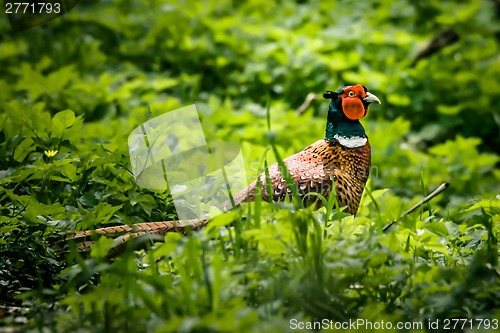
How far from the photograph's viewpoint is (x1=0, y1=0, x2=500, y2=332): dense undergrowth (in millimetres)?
2502

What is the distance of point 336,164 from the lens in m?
3.74

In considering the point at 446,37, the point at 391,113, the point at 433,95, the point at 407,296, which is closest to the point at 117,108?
the point at 391,113

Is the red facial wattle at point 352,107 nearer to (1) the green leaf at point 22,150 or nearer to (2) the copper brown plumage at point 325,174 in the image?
(2) the copper brown plumage at point 325,174

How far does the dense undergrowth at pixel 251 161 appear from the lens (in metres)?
2.50

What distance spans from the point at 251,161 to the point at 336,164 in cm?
116

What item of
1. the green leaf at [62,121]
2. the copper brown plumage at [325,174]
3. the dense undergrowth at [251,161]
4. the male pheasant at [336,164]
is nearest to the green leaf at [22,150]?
the dense undergrowth at [251,161]

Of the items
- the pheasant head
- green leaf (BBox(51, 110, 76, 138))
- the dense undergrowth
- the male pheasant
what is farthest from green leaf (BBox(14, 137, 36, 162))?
the pheasant head

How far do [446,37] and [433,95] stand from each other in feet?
3.24

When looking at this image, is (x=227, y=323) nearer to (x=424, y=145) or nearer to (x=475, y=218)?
(x=475, y=218)

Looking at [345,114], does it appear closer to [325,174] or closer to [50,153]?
[325,174]

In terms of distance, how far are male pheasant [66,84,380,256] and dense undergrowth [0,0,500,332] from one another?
168mm

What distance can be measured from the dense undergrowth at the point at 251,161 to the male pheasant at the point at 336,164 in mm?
168

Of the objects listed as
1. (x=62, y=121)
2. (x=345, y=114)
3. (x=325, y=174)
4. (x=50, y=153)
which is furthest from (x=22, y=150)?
(x=345, y=114)

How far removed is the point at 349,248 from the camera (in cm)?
260
